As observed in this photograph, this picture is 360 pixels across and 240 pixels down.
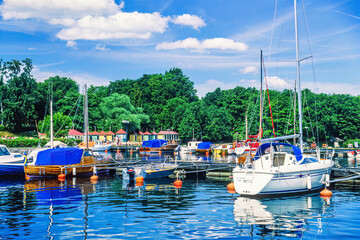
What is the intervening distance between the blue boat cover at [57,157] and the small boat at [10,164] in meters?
3.45

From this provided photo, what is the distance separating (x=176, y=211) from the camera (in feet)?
66.2

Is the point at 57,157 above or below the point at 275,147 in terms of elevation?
below

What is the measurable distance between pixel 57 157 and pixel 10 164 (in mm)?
5798

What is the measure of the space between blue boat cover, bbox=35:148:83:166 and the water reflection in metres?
19.8

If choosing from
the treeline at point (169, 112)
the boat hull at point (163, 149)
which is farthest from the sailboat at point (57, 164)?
the treeline at point (169, 112)

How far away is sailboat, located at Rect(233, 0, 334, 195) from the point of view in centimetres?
2262

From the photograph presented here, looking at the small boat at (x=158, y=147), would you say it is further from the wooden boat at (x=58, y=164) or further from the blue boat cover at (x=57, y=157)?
the blue boat cover at (x=57, y=157)

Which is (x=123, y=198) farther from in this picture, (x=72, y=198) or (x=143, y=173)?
(x=143, y=173)

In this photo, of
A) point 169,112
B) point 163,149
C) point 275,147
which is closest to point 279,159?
point 275,147

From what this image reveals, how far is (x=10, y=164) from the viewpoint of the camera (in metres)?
36.8

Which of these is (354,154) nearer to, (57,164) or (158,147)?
(158,147)

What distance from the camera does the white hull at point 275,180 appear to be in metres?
22.5

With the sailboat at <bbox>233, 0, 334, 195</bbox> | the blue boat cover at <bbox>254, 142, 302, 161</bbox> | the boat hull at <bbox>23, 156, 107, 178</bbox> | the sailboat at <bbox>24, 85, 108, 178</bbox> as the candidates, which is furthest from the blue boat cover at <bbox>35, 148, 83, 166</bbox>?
the blue boat cover at <bbox>254, 142, 302, 161</bbox>

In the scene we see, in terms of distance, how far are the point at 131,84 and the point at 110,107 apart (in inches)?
1411
